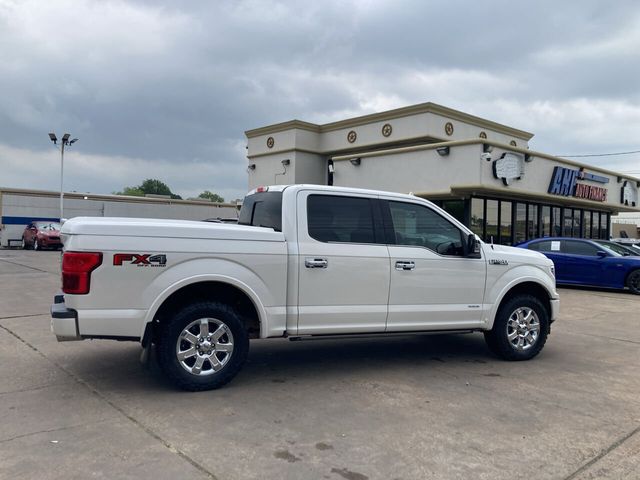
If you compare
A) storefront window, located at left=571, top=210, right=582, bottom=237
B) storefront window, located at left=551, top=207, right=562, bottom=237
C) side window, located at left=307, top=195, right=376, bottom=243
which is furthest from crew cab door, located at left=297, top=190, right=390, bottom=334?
storefront window, located at left=571, top=210, right=582, bottom=237

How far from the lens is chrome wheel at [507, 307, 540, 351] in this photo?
21.9 feet

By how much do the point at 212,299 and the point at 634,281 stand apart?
1262 centimetres

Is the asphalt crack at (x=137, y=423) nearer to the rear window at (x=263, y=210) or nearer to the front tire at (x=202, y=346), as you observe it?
the front tire at (x=202, y=346)

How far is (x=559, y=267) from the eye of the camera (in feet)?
49.4

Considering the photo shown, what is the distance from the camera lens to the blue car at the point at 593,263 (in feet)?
46.2

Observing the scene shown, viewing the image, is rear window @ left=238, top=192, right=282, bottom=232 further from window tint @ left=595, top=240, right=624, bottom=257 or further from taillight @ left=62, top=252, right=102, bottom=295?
window tint @ left=595, top=240, right=624, bottom=257

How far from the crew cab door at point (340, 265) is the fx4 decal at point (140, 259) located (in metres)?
1.34

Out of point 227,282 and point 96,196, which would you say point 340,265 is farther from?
point 96,196

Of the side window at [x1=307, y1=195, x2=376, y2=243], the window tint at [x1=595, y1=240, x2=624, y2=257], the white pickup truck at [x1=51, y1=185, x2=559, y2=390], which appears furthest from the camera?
the window tint at [x1=595, y1=240, x2=624, y2=257]

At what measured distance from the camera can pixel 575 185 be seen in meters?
22.5

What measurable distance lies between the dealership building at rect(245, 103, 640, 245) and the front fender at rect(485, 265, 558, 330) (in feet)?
36.6

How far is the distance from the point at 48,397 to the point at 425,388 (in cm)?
350

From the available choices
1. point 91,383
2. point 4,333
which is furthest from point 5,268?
point 91,383

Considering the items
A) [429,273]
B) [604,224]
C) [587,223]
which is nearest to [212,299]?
[429,273]
